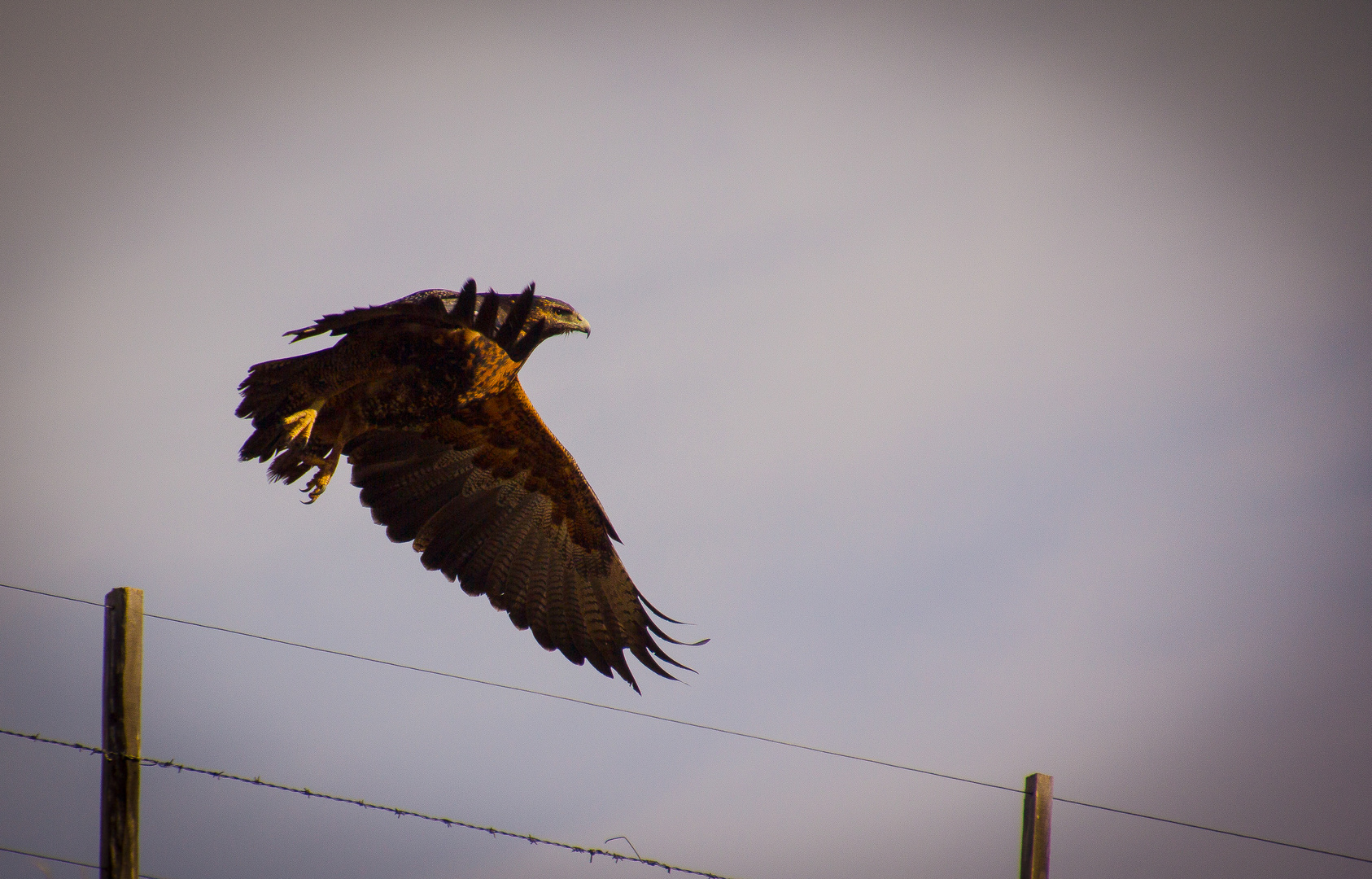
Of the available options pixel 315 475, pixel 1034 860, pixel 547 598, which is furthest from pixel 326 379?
pixel 1034 860

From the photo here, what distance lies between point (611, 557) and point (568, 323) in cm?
161

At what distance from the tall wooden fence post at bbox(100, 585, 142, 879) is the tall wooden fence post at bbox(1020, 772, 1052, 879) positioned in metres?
3.67

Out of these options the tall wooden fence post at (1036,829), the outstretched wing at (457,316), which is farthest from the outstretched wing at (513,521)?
the tall wooden fence post at (1036,829)

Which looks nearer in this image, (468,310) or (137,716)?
(137,716)

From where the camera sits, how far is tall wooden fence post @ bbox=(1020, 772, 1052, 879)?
5.12m

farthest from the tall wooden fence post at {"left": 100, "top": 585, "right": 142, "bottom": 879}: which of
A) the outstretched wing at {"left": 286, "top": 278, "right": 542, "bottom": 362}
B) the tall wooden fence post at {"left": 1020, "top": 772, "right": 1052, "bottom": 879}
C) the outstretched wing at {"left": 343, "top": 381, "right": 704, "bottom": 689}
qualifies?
the tall wooden fence post at {"left": 1020, "top": 772, "right": 1052, "bottom": 879}

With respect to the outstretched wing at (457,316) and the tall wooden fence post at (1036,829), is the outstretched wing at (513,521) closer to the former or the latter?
the outstretched wing at (457,316)

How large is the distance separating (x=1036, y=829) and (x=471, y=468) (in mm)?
4187

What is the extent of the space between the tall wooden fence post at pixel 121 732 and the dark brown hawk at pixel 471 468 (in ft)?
6.53

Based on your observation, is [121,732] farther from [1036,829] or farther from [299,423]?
[1036,829]

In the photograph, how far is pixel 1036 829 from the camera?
514 centimetres

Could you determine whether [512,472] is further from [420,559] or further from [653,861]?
[653,861]

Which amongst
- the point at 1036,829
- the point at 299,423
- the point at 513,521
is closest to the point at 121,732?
the point at 299,423

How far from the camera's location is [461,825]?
466cm
